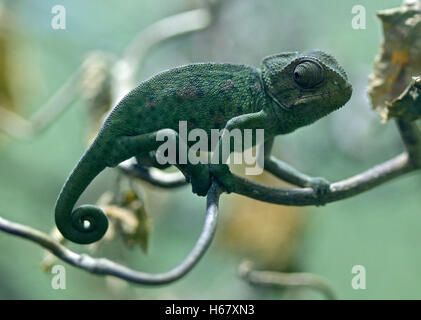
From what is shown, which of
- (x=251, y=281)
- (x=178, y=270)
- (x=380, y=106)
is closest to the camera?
(x=178, y=270)

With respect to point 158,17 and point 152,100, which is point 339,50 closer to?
point 158,17

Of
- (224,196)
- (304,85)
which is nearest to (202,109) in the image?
(304,85)

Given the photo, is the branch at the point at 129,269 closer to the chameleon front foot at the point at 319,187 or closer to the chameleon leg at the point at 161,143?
the chameleon leg at the point at 161,143

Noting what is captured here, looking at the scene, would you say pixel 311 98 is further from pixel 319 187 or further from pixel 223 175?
pixel 223 175

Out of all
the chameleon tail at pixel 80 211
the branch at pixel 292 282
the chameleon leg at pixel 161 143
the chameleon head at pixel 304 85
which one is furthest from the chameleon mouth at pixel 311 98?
the branch at pixel 292 282

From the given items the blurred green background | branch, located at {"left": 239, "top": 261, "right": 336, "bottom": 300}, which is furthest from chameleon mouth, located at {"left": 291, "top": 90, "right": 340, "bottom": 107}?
the blurred green background
